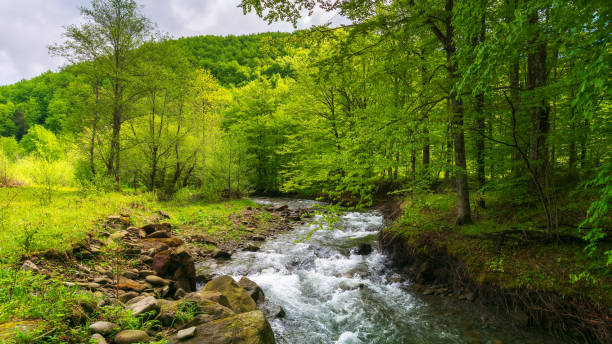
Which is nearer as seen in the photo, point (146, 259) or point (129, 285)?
point (129, 285)

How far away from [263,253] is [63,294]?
7.03 meters

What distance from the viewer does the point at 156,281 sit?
552 centimetres

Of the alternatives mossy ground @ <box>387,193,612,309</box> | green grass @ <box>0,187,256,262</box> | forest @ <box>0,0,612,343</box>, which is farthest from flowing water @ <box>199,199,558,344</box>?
green grass @ <box>0,187,256,262</box>

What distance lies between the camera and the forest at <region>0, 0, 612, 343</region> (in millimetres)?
4062

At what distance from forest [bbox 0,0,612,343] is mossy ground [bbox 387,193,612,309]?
0.11 feet

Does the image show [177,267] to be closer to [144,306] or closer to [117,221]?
[144,306]

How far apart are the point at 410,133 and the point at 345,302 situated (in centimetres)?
465

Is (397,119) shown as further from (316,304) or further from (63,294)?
(63,294)

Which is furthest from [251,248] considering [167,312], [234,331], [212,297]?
[234,331]

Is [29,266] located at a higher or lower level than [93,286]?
higher

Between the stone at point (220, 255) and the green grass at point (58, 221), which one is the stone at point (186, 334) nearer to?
the green grass at point (58, 221)

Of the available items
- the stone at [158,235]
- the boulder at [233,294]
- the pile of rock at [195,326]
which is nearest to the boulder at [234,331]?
the pile of rock at [195,326]

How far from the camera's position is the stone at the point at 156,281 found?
5.49 m

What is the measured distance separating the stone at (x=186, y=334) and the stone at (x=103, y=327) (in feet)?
2.46
